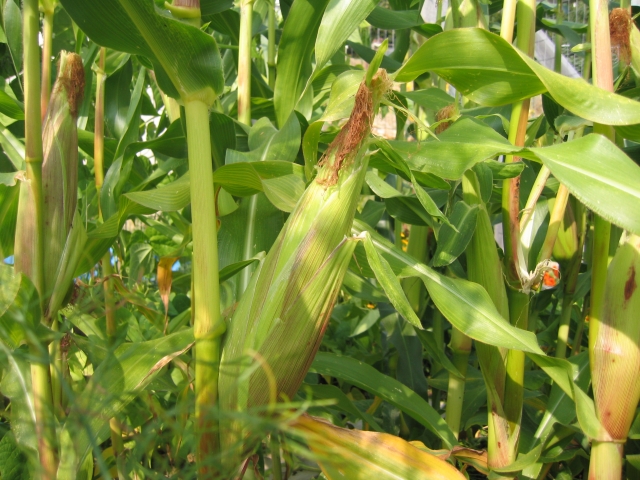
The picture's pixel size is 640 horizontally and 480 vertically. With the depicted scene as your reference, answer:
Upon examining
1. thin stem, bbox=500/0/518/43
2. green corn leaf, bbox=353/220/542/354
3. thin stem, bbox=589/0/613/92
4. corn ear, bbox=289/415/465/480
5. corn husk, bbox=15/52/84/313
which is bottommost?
corn ear, bbox=289/415/465/480

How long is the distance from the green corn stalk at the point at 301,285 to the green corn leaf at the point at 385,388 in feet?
0.81

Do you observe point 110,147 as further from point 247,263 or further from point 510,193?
point 510,193

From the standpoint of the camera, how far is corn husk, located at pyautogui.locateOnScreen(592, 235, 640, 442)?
0.69 meters

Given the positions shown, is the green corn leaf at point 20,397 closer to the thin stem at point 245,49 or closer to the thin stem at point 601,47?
the thin stem at point 245,49

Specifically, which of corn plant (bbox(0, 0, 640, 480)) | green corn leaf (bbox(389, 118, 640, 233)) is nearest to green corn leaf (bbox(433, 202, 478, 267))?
corn plant (bbox(0, 0, 640, 480))

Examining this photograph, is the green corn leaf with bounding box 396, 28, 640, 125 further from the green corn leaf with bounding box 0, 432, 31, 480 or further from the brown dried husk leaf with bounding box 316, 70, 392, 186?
the green corn leaf with bounding box 0, 432, 31, 480

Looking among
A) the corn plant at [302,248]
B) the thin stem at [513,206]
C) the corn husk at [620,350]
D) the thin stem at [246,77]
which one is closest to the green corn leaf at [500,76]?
the corn plant at [302,248]

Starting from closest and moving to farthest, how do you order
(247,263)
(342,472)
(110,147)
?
(342,472) < (247,263) < (110,147)

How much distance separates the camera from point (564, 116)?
2.82 ft

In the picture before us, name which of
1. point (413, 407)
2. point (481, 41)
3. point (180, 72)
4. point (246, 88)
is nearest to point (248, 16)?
point (246, 88)

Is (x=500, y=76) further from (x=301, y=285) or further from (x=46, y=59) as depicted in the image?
(x=46, y=59)

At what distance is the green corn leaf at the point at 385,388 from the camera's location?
0.84 m

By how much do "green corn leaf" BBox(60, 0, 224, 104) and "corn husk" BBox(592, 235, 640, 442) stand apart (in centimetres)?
53

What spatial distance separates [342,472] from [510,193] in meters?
0.45
